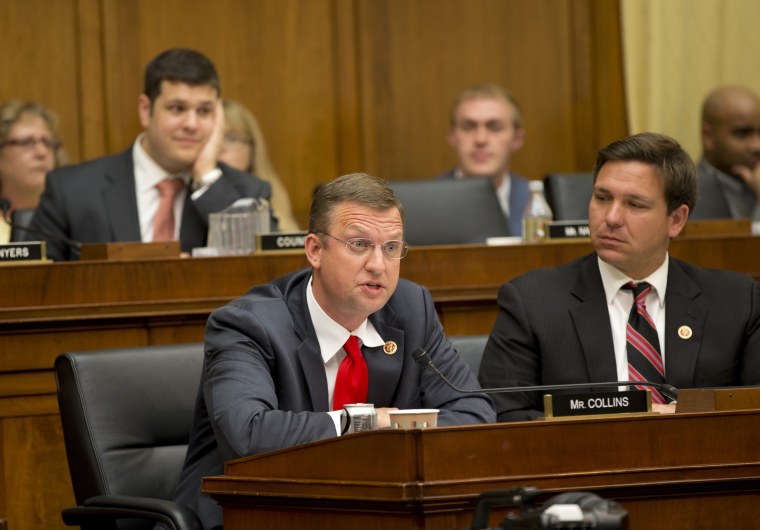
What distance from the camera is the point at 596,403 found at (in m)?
2.69

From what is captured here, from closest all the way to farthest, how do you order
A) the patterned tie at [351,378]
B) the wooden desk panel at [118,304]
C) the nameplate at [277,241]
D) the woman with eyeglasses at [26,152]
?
the patterned tie at [351,378], the wooden desk panel at [118,304], the nameplate at [277,241], the woman with eyeglasses at [26,152]

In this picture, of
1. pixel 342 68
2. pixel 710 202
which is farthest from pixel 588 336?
pixel 342 68

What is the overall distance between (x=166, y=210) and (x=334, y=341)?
82.8 inches

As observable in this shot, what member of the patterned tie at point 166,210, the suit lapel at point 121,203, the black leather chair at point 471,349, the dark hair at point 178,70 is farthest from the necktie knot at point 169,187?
the black leather chair at point 471,349

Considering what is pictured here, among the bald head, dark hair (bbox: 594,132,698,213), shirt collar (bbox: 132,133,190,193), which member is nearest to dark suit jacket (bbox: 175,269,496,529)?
dark hair (bbox: 594,132,698,213)

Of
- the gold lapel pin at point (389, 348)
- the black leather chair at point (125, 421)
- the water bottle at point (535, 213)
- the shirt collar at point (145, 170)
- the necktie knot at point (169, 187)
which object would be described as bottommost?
the black leather chair at point (125, 421)

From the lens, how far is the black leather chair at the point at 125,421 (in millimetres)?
3168

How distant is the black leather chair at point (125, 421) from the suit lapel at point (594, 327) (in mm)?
1041

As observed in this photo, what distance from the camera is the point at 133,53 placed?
6.80 m

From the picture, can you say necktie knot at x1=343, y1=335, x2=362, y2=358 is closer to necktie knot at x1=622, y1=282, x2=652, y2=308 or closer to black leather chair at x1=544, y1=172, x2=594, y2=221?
necktie knot at x1=622, y1=282, x2=652, y2=308

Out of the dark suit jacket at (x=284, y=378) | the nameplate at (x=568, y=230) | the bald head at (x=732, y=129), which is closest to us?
the dark suit jacket at (x=284, y=378)

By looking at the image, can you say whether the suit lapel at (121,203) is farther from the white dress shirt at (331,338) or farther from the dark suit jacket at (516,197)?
the white dress shirt at (331,338)

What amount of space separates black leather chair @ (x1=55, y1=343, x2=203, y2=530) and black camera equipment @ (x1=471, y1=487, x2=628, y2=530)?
1.22m

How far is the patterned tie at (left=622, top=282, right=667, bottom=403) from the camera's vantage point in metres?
3.61
